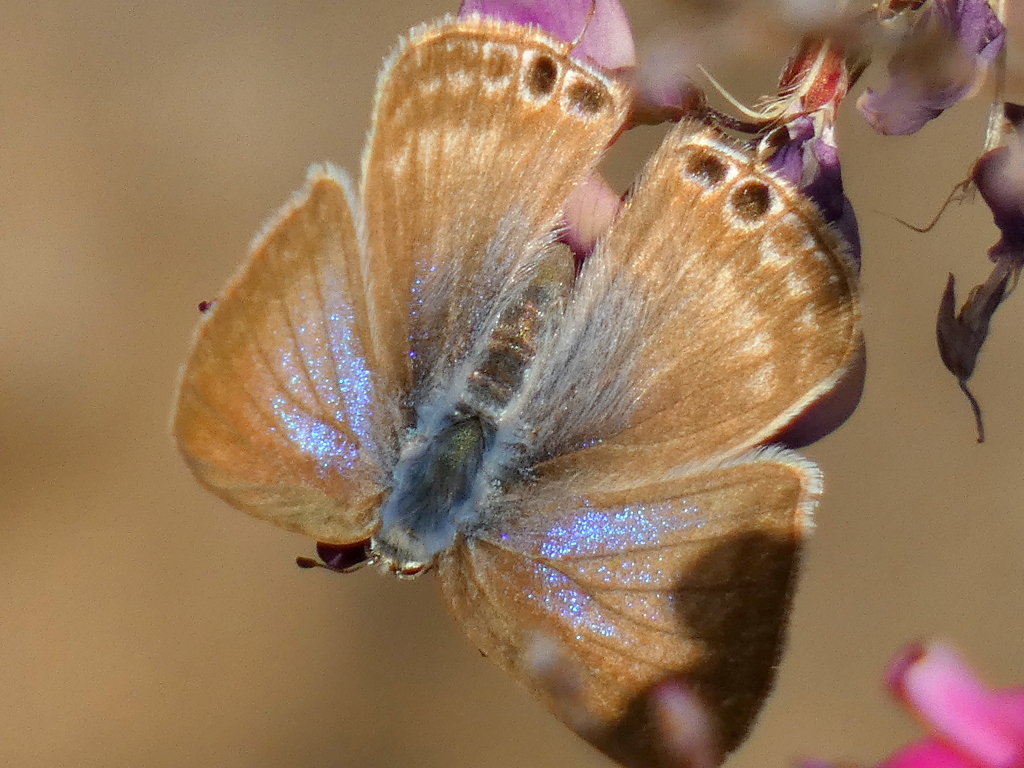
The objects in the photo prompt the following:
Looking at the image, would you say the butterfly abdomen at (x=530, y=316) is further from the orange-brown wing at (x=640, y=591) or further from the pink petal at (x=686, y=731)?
the pink petal at (x=686, y=731)

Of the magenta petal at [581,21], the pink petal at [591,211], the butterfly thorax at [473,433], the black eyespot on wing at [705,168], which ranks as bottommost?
the butterfly thorax at [473,433]

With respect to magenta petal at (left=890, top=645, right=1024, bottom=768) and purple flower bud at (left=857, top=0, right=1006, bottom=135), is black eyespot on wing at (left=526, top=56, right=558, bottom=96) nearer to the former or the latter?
purple flower bud at (left=857, top=0, right=1006, bottom=135)

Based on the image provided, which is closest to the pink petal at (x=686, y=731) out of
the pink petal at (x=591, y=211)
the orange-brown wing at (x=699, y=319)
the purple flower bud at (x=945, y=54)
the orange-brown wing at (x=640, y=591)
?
the orange-brown wing at (x=640, y=591)

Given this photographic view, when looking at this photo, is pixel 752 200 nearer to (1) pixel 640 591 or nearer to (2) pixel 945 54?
(2) pixel 945 54

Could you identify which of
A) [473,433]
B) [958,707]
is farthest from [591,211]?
[958,707]

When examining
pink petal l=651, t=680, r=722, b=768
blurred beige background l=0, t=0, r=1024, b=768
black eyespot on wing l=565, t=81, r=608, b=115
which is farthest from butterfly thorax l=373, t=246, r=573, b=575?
blurred beige background l=0, t=0, r=1024, b=768
